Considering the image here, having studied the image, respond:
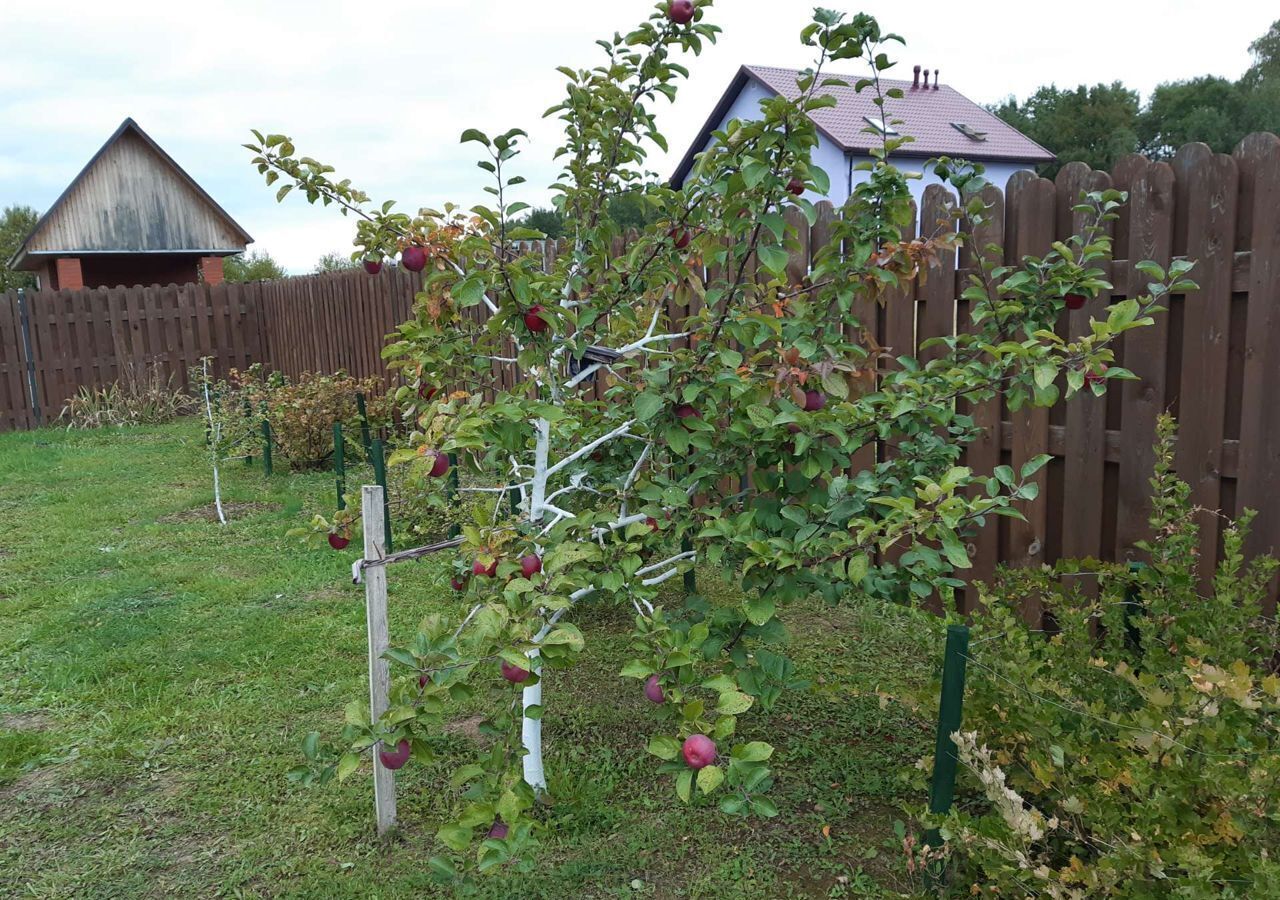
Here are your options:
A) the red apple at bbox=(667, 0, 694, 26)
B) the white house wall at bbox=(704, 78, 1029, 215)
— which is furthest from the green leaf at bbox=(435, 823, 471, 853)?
the white house wall at bbox=(704, 78, 1029, 215)

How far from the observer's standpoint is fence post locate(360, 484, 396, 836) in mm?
2422

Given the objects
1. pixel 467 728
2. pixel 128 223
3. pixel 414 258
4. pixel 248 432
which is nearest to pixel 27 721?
pixel 467 728

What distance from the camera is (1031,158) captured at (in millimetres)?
27828

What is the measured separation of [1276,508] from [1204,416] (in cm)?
36

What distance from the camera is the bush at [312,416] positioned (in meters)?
7.66

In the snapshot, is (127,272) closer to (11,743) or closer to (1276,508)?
(11,743)

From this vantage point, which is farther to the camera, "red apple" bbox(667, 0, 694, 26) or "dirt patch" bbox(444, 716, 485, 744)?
"dirt patch" bbox(444, 716, 485, 744)

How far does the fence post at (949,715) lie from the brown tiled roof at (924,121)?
23948 millimetres

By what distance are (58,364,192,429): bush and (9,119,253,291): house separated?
31.4 feet

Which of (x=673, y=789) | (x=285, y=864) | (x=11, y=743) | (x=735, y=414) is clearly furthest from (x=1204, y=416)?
(x=11, y=743)

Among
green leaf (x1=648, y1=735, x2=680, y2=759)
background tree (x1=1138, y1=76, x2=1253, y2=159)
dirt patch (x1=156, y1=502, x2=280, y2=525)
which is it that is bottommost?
dirt patch (x1=156, y1=502, x2=280, y2=525)

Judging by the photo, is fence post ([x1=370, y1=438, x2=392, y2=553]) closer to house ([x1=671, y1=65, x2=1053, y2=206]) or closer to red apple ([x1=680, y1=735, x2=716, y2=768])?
red apple ([x1=680, y1=735, x2=716, y2=768])

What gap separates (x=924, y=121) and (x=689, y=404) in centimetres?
2921

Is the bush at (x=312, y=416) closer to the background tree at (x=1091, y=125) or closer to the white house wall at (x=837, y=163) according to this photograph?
the white house wall at (x=837, y=163)
